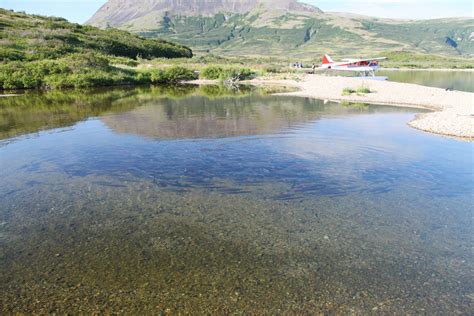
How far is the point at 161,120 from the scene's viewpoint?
26750 millimetres

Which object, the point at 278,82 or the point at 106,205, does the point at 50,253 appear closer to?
the point at 106,205

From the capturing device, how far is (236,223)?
1081 centimetres

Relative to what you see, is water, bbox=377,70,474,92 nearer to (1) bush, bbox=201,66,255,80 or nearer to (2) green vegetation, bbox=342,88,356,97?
Answer: (2) green vegetation, bbox=342,88,356,97

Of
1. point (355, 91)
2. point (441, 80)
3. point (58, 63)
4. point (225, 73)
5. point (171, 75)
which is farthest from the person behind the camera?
point (441, 80)

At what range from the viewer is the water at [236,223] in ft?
25.1

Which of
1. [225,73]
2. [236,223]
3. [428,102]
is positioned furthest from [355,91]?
[236,223]

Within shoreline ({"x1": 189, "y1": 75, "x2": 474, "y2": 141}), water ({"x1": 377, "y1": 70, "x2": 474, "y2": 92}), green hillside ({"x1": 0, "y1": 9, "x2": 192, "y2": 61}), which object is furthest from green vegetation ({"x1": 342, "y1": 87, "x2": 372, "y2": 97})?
green hillside ({"x1": 0, "y1": 9, "x2": 192, "y2": 61})

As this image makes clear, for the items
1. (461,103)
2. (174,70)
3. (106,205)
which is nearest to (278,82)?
(174,70)

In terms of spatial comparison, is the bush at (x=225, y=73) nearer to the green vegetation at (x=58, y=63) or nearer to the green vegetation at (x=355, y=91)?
the green vegetation at (x=58, y=63)

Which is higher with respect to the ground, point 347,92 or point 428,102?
point 347,92

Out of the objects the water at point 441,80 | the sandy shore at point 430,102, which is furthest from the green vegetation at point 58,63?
the water at point 441,80

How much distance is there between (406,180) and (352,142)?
229 inches

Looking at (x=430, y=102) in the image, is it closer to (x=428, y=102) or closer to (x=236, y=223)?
(x=428, y=102)

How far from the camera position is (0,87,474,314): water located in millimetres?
7664
